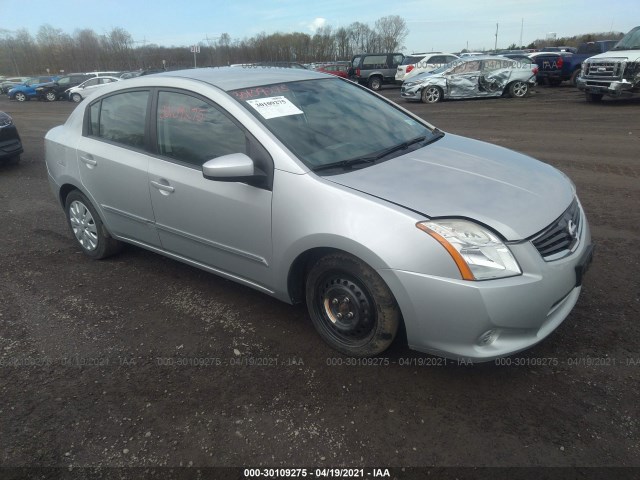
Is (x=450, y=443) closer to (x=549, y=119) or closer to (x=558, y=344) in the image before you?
(x=558, y=344)

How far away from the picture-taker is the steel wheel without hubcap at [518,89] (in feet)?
55.9

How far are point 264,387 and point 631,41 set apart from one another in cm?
1512

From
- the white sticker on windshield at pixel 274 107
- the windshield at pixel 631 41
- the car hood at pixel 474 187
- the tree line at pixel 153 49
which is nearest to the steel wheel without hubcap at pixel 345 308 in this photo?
the car hood at pixel 474 187

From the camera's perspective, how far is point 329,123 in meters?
3.33

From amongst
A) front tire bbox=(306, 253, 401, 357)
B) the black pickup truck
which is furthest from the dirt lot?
the black pickup truck

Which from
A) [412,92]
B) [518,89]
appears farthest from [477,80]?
[412,92]

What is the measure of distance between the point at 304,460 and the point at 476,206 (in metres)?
1.53

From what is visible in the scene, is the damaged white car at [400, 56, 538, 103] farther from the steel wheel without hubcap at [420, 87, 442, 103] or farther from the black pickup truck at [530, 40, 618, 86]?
the black pickup truck at [530, 40, 618, 86]

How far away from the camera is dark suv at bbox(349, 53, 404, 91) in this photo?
24641mm

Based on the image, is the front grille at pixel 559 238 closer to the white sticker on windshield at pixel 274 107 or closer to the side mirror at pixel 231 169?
the side mirror at pixel 231 169

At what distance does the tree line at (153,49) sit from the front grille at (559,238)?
55.9 meters

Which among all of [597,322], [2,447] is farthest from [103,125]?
[597,322]

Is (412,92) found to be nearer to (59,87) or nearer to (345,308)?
(345,308)

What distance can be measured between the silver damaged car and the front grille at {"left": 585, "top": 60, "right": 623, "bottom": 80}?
11.8 meters
